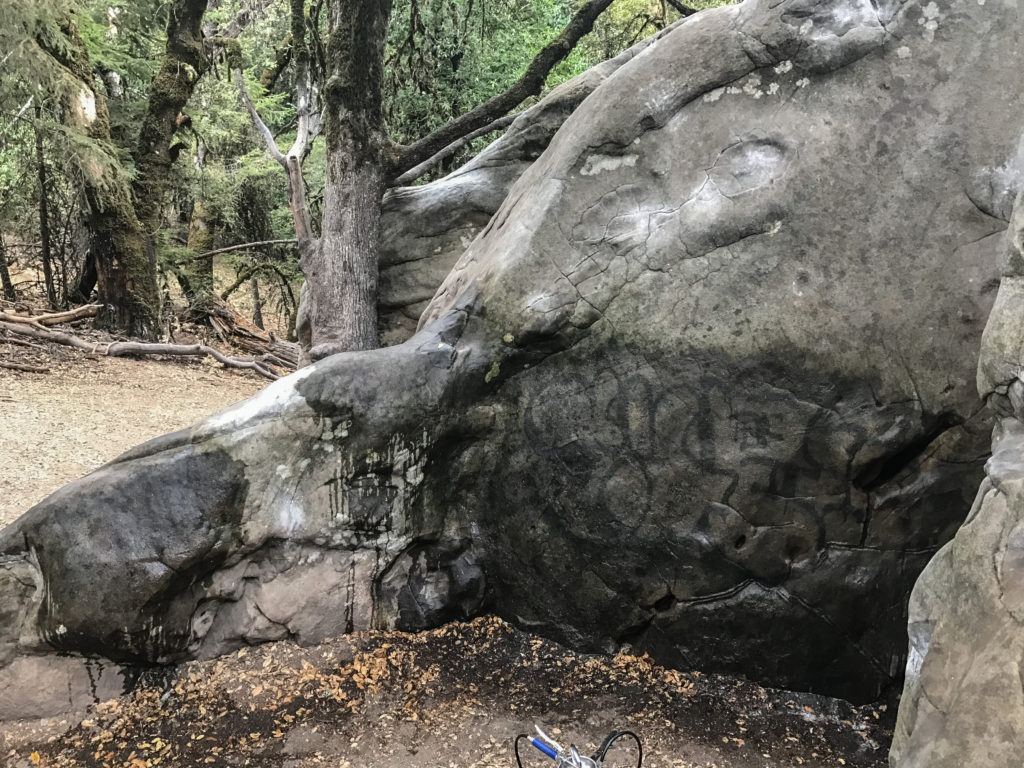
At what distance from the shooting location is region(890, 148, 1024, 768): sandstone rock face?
1923 millimetres

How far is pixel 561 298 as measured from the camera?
12.5ft

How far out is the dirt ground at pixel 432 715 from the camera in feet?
10.5

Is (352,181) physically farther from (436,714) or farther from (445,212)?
(436,714)

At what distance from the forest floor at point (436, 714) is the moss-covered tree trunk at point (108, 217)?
23.1 ft

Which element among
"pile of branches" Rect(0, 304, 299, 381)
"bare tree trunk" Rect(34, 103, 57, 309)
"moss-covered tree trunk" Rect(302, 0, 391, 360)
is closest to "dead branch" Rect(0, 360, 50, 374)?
"pile of branches" Rect(0, 304, 299, 381)

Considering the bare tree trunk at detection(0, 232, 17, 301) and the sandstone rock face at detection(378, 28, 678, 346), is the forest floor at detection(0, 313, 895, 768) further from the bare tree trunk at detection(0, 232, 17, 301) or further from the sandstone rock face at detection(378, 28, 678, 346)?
the bare tree trunk at detection(0, 232, 17, 301)

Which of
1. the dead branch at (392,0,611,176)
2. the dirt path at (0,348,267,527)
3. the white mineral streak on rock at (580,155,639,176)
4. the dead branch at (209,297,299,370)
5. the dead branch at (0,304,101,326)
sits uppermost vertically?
the dead branch at (392,0,611,176)

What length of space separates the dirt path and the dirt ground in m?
2.18

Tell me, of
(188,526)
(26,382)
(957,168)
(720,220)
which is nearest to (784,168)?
(720,220)

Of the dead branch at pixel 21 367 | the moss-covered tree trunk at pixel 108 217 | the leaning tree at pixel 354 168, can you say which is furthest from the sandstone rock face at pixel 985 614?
the moss-covered tree trunk at pixel 108 217

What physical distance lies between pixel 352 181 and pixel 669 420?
14.5 feet

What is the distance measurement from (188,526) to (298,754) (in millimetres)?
1056

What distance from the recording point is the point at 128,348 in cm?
940

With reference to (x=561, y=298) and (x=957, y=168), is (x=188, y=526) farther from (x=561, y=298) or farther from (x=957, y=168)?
(x=957, y=168)
